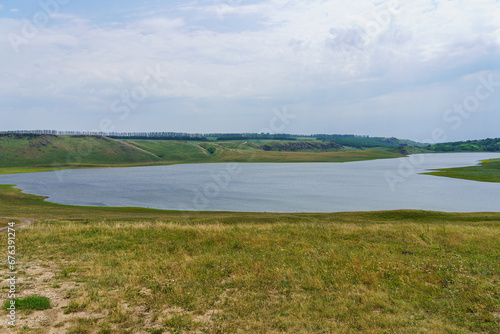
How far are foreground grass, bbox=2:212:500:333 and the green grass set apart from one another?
785 mm

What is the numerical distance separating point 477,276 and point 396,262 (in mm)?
2815

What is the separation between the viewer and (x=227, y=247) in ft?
55.3

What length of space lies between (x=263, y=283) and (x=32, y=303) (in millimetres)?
7448

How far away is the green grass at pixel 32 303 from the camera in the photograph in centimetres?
947

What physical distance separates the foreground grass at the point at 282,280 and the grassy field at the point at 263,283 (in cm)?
4

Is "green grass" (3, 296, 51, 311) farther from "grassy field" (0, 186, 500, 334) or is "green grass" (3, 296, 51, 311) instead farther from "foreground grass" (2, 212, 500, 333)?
"foreground grass" (2, 212, 500, 333)

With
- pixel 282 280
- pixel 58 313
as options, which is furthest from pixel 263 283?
pixel 58 313

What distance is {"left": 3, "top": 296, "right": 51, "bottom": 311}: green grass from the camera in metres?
9.47

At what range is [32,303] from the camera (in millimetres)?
9648

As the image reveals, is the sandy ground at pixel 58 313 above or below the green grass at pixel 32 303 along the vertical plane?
below

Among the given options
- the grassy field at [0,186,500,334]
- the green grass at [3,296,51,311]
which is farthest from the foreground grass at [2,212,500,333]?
the green grass at [3,296,51,311]

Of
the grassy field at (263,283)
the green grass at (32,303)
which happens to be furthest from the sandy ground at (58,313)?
the green grass at (32,303)

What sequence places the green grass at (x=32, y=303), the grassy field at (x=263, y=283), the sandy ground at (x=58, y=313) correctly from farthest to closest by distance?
the green grass at (x=32, y=303), the grassy field at (x=263, y=283), the sandy ground at (x=58, y=313)

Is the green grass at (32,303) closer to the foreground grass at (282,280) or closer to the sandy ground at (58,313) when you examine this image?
the sandy ground at (58,313)
